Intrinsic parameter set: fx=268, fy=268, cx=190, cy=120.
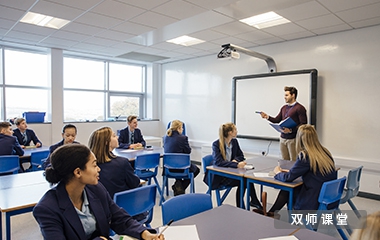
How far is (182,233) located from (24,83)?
638 cm

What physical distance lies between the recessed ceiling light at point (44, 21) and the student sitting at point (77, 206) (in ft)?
12.4

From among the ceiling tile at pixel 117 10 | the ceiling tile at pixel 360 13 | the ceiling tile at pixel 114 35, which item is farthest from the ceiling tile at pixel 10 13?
the ceiling tile at pixel 360 13

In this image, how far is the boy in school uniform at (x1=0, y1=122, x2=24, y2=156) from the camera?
4074 mm

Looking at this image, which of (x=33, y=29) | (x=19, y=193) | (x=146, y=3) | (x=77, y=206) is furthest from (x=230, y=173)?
(x=33, y=29)

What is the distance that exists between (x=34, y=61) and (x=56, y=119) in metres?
1.55

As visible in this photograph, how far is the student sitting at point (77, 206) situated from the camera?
4.56 ft

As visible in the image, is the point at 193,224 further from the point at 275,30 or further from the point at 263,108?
the point at 263,108

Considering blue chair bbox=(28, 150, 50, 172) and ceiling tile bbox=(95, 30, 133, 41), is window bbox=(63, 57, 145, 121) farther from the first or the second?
blue chair bbox=(28, 150, 50, 172)

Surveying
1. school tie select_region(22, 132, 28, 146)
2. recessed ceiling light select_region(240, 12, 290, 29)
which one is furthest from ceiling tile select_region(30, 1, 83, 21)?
recessed ceiling light select_region(240, 12, 290, 29)

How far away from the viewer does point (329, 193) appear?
2605mm

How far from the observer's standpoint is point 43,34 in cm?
521

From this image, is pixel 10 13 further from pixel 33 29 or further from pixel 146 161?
pixel 146 161

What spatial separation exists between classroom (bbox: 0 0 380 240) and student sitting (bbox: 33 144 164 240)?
2.72 metres

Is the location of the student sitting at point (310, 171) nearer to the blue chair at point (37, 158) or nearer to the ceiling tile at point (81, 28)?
the blue chair at point (37, 158)
